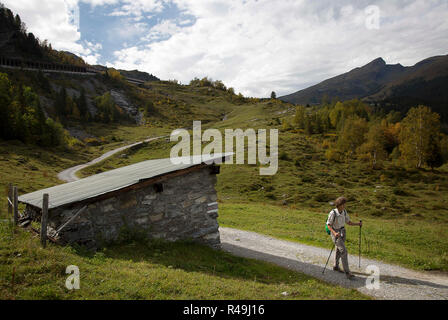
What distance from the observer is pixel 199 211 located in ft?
41.9

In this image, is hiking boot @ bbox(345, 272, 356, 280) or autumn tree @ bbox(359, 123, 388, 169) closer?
hiking boot @ bbox(345, 272, 356, 280)

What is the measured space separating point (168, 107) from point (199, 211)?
137 meters

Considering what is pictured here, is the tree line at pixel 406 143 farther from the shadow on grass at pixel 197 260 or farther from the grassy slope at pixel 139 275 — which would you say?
the grassy slope at pixel 139 275

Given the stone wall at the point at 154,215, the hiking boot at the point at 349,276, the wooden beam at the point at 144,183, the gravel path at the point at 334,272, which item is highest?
the wooden beam at the point at 144,183

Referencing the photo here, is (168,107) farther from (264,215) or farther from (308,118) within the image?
(264,215)

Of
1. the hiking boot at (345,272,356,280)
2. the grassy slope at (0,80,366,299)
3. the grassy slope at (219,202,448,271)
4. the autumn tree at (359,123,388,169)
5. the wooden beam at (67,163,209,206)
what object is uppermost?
the autumn tree at (359,123,388,169)

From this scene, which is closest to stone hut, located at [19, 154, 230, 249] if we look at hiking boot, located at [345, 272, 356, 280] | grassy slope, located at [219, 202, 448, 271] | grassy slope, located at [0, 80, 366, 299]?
grassy slope, located at [0, 80, 366, 299]

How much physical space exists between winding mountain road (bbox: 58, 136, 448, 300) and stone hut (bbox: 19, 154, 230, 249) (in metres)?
3.39

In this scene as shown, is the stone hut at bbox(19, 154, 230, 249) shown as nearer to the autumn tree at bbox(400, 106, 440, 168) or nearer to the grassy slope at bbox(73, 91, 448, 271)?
the grassy slope at bbox(73, 91, 448, 271)

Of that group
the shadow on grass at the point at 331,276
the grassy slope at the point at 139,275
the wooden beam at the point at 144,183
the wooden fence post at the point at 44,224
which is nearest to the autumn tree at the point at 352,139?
the shadow on grass at the point at 331,276

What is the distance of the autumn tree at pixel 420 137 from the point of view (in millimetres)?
59438

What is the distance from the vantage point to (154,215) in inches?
460

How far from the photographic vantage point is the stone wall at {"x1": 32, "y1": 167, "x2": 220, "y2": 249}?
33.2 ft

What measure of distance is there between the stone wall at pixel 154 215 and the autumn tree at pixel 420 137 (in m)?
63.5
